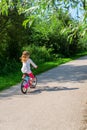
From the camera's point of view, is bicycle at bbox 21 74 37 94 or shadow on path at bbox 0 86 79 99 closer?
shadow on path at bbox 0 86 79 99

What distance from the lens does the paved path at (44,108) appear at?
21.5ft

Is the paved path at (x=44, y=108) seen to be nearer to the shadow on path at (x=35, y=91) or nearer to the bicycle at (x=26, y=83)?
the shadow on path at (x=35, y=91)

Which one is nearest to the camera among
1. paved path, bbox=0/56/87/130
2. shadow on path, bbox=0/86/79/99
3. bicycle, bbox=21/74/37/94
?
paved path, bbox=0/56/87/130

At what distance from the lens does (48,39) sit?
1330 inches

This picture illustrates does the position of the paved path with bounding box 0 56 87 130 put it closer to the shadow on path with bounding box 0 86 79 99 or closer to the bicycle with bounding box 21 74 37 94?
the shadow on path with bounding box 0 86 79 99

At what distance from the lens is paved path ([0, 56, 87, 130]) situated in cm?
655

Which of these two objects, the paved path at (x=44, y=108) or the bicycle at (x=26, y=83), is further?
the bicycle at (x=26, y=83)

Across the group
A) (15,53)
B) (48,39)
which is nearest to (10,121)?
(15,53)

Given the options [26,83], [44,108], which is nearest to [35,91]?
[26,83]

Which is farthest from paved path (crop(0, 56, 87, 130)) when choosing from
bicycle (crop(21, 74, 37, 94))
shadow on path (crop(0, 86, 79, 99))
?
bicycle (crop(21, 74, 37, 94))

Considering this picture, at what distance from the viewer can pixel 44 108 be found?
26.8ft

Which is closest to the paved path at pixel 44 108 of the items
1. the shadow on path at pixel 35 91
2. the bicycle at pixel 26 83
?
the shadow on path at pixel 35 91

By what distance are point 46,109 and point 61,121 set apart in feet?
4.19

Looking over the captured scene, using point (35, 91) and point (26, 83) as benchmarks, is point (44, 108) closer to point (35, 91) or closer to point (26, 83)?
point (26, 83)
